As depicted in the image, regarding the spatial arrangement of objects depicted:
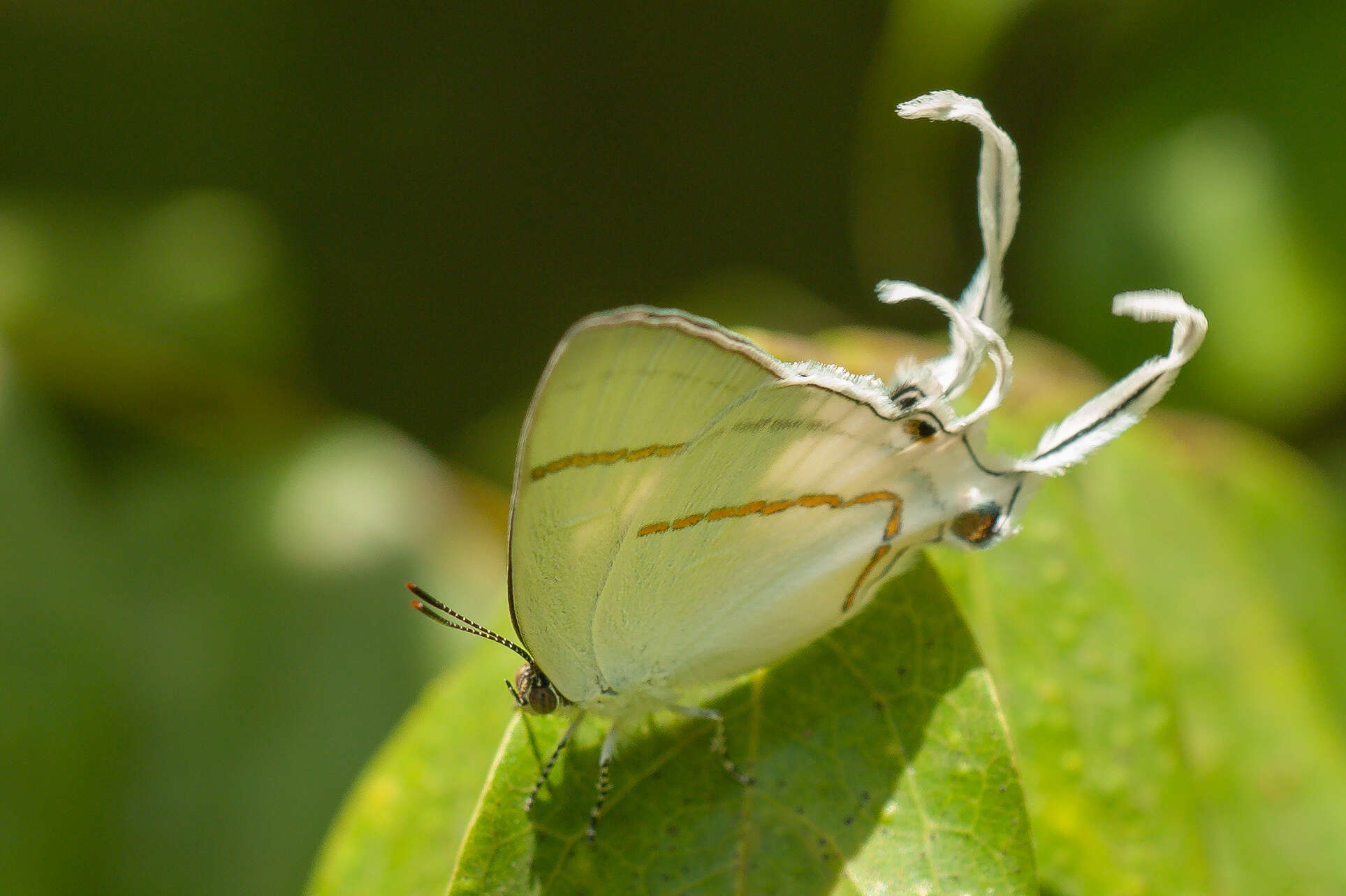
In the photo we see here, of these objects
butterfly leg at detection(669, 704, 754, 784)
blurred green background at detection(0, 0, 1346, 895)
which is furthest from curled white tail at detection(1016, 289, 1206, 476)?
blurred green background at detection(0, 0, 1346, 895)

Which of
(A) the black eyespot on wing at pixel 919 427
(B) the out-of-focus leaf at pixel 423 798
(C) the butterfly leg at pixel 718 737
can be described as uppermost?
(A) the black eyespot on wing at pixel 919 427

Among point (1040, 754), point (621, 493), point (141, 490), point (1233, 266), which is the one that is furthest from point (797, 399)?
point (141, 490)

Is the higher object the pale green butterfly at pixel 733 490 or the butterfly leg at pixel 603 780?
the pale green butterfly at pixel 733 490

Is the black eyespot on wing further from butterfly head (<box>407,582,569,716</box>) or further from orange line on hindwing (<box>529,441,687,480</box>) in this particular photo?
butterfly head (<box>407,582,569,716</box>)

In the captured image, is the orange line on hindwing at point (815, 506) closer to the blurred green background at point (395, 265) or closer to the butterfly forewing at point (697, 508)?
the butterfly forewing at point (697, 508)

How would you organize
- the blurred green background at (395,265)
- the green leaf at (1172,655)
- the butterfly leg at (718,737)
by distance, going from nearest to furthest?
1. the butterfly leg at (718,737)
2. the green leaf at (1172,655)
3. the blurred green background at (395,265)

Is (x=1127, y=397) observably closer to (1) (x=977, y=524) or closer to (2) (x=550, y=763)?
(1) (x=977, y=524)

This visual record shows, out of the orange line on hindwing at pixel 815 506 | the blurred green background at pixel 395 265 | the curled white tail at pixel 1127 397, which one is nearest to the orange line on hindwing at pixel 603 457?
the orange line on hindwing at pixel 815 506

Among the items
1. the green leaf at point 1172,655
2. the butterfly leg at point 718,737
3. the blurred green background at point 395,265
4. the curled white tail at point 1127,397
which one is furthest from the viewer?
the blurred green background at point 395,265
